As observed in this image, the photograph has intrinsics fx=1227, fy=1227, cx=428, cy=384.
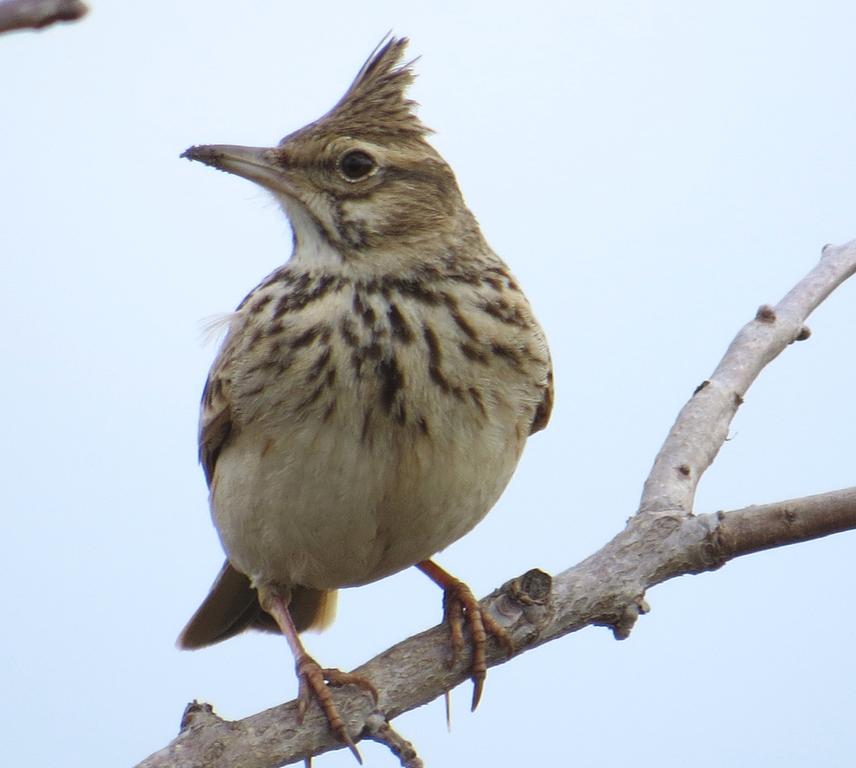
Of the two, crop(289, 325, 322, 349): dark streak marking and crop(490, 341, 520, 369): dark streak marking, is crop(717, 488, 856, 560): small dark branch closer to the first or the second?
crop(490, 341, 520, 369): dark streak marking

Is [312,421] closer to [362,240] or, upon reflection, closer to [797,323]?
[362,240]

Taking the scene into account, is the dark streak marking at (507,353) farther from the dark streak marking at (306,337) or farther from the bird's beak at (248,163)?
the bird's beak at (248,163)

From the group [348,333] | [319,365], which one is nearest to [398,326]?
[348,333]

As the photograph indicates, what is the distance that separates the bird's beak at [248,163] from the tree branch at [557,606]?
4.89 feet

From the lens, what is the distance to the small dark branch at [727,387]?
400 cm

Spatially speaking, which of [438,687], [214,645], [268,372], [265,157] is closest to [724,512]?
[438,687]

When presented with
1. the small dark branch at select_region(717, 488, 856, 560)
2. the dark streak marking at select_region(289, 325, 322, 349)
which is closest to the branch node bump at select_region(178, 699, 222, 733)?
the dark streak marking at select_region(289, 325, 322, 349)

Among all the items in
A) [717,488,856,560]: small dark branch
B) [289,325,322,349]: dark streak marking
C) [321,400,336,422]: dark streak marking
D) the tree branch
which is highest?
[289,325,322,349]: dark streak marking

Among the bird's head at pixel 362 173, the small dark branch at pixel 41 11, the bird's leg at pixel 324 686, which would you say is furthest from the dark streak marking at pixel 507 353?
the small dark branch at pixel 41 11

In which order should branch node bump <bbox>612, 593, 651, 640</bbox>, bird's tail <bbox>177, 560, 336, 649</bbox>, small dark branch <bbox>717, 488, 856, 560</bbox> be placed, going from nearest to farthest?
1. small dark branch <bbox>717, 488, 856, 560</bbox>
2. branch node bump <bbox>612, 593, 651, 640</bbox>
3. bird's tail <bbox>177, 560, 336, 649</bbox>

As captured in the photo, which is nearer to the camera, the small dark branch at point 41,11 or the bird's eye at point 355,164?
the small dark branch at point 41,11

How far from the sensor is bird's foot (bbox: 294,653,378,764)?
11.5 ft

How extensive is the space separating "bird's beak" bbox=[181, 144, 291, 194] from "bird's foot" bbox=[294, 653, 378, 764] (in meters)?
1.54

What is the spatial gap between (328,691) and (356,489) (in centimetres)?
62
